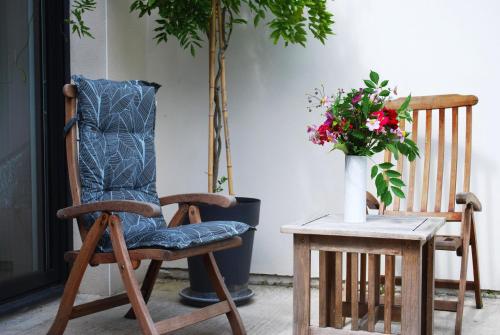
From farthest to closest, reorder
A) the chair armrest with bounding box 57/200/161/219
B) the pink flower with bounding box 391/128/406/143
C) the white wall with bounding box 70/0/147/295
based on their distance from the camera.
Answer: the white wall with bounding box 70/0/147/295 < the pink flower with bounding box 391/128/406/143 < the chair armrest with bounding box 57/200/161/219

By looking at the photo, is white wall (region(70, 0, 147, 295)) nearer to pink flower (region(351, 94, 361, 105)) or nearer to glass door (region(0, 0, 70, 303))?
glass door (region(0, 0, 70, 303))

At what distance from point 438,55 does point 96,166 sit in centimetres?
202

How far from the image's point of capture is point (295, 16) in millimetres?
3512

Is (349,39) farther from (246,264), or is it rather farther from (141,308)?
(141,308)

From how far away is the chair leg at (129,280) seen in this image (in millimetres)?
2486

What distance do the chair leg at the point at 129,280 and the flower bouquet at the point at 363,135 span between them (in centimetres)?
85

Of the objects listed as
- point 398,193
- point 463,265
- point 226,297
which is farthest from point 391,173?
point 226,297

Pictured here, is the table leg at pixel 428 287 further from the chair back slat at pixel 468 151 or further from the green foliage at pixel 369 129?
the chair back slat at pixel 468 151

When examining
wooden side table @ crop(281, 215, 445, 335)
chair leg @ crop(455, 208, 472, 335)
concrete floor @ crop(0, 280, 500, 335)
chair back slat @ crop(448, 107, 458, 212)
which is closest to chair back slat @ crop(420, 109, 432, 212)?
chair back slat @ crop(448, 107, 458, 212)

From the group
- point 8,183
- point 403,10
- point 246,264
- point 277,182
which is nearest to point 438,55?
point 403,10

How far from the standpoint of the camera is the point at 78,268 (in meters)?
2.63

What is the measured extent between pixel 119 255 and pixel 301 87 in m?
1.89

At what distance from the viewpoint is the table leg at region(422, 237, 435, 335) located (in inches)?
108

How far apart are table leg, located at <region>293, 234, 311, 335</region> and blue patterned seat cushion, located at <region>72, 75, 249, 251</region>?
0.32m
